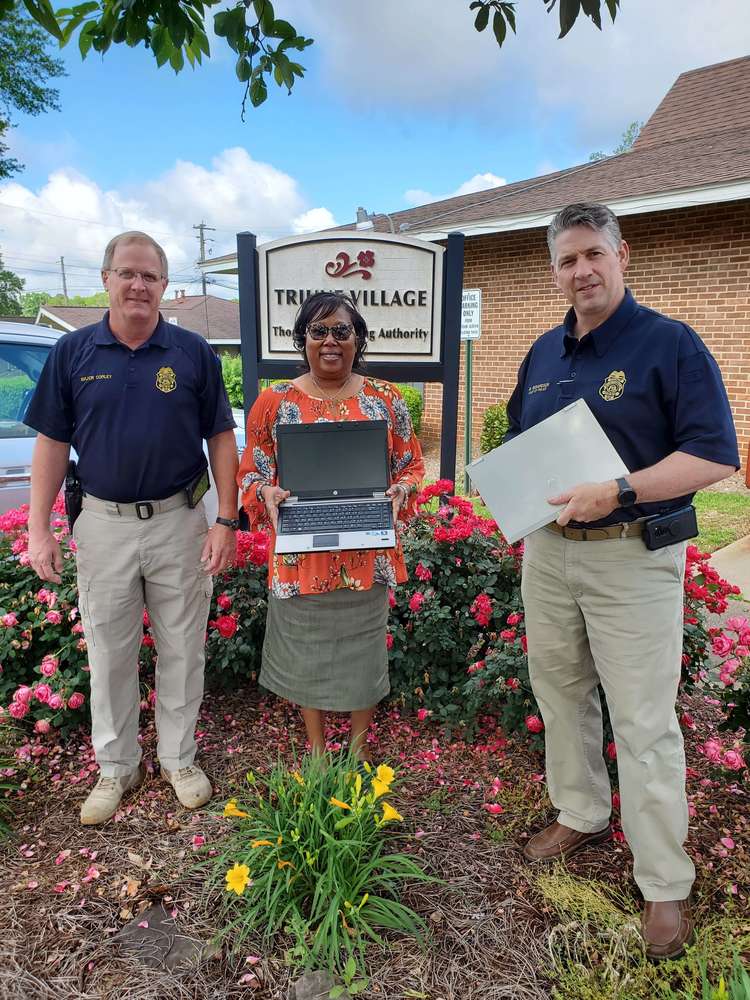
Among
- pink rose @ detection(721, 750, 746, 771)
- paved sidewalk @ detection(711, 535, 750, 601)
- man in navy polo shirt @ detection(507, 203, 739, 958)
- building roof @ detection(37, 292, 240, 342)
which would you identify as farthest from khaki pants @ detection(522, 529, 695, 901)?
building roof @ detection(37, 292, 240, 342)

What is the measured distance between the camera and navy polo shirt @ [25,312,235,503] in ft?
7.70

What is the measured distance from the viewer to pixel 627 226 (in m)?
8.99

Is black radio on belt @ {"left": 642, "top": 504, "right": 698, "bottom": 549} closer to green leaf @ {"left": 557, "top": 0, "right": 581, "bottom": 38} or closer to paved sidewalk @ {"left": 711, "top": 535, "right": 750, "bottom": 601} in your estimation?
green leaf @ {"left": 557, "top": 0, "right": 581, "bottom": 38}

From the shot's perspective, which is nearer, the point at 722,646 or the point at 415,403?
the point at 722,646

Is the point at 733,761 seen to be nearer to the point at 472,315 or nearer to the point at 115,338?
the point at 115,338

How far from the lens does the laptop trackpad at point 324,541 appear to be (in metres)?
2.25

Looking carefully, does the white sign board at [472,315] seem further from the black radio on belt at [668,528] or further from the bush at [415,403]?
the black radio on belt at [668,528]

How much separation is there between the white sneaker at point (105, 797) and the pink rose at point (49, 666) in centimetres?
48

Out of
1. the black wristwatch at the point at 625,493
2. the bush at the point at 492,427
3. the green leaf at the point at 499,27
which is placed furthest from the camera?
the bush at the point at 492,427

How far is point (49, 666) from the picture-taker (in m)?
2.79

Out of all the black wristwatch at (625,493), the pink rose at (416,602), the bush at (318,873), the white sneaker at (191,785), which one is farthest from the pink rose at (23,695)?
the black wristwatch at (625,493)

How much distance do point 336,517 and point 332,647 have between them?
1.71ft

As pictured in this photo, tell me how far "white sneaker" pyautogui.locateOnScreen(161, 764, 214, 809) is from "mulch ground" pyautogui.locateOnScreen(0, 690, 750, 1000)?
4 centimetres

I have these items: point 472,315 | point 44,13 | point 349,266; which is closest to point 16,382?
point 349,266
